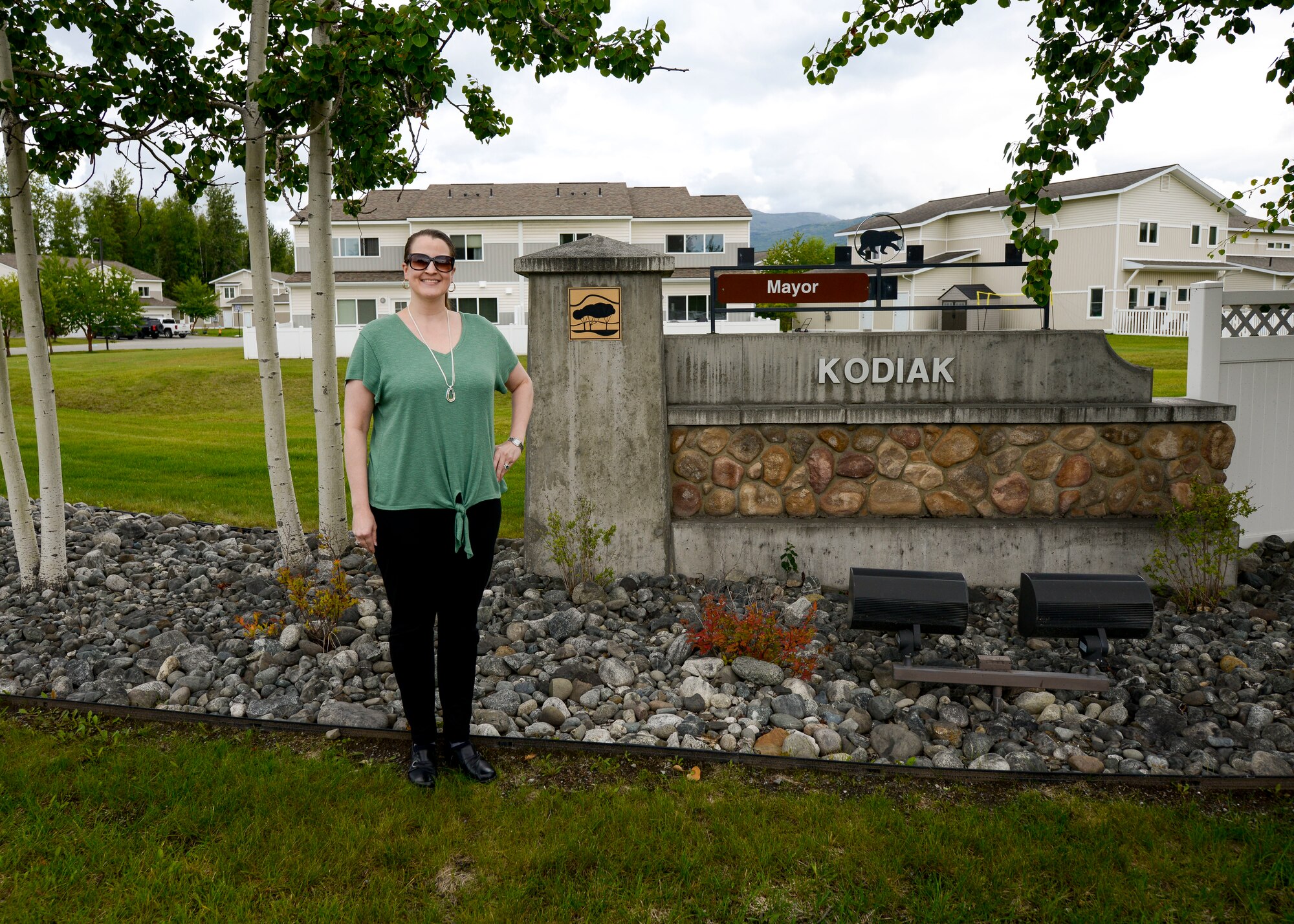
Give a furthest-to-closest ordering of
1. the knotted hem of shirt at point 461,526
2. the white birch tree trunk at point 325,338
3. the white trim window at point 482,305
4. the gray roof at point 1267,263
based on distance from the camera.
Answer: the gray roof at point 1267,263 → the white trim window at point 482,305 → the white birch tree trunk at point 325,338 → the knotted hem of shirt at point 461,526

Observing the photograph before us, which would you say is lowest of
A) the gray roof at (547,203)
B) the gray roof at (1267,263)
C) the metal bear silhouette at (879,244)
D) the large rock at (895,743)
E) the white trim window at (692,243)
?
the large rock at (895,743)

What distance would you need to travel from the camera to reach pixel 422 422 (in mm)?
3545

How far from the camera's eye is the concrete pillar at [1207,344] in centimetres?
704

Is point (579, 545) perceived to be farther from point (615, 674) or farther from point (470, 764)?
point (470, 764)

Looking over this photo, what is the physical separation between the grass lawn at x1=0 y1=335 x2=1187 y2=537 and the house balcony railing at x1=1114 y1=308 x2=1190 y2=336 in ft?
7.37

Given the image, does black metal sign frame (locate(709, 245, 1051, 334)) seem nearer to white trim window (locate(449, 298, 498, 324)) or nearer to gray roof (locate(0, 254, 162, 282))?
white trim window (locate(449, 298, 498, 324))

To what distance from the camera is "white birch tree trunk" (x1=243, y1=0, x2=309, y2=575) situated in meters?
6.20

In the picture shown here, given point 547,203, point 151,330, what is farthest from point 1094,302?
point 151,330

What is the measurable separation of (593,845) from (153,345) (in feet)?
167

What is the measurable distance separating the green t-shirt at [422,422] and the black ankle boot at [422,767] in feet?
2.91

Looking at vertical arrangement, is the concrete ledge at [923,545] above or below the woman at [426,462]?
below

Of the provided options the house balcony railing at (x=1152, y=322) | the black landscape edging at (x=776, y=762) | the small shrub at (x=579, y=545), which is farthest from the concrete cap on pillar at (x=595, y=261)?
the house balcony railing at (x=1152, y=322)

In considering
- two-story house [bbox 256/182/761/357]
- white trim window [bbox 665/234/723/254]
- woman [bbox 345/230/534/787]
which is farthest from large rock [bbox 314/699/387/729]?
white trim window [bbox 665/234/723/254]

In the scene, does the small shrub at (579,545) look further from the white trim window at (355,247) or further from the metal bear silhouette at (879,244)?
the white trim window at (355,247)
